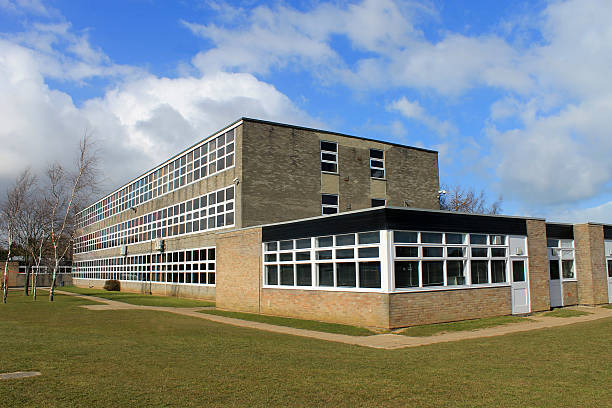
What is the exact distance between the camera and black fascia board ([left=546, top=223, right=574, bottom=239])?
845 inches

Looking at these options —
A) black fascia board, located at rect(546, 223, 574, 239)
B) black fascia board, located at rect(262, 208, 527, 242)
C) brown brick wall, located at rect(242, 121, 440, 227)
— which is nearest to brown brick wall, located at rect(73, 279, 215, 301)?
brown brick wall, located at rect(242, 121, 440, 227)

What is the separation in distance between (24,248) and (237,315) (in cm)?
Answer: 2344

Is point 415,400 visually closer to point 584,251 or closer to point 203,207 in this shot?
point 584,251

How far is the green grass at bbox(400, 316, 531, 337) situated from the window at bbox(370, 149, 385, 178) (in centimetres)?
1551

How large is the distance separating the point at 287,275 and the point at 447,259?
20.9 ft

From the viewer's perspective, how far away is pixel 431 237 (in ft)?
54.2

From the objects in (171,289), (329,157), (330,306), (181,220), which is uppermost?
(329,157)

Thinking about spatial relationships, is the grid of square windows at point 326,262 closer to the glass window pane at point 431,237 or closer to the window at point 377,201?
the glass window pane at point 431,237

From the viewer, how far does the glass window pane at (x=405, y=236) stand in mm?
15641

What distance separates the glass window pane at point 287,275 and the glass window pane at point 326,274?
6.42 feet

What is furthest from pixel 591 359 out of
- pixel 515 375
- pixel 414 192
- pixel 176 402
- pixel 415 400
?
pixel 414 192

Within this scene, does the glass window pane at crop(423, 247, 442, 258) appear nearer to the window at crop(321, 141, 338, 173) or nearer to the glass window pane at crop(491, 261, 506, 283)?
the glass window pane at crop(491, 261, 506, 283)

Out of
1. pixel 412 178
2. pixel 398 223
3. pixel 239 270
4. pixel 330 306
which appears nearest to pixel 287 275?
pixel 330 306

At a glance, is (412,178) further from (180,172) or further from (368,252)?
(368,252)
